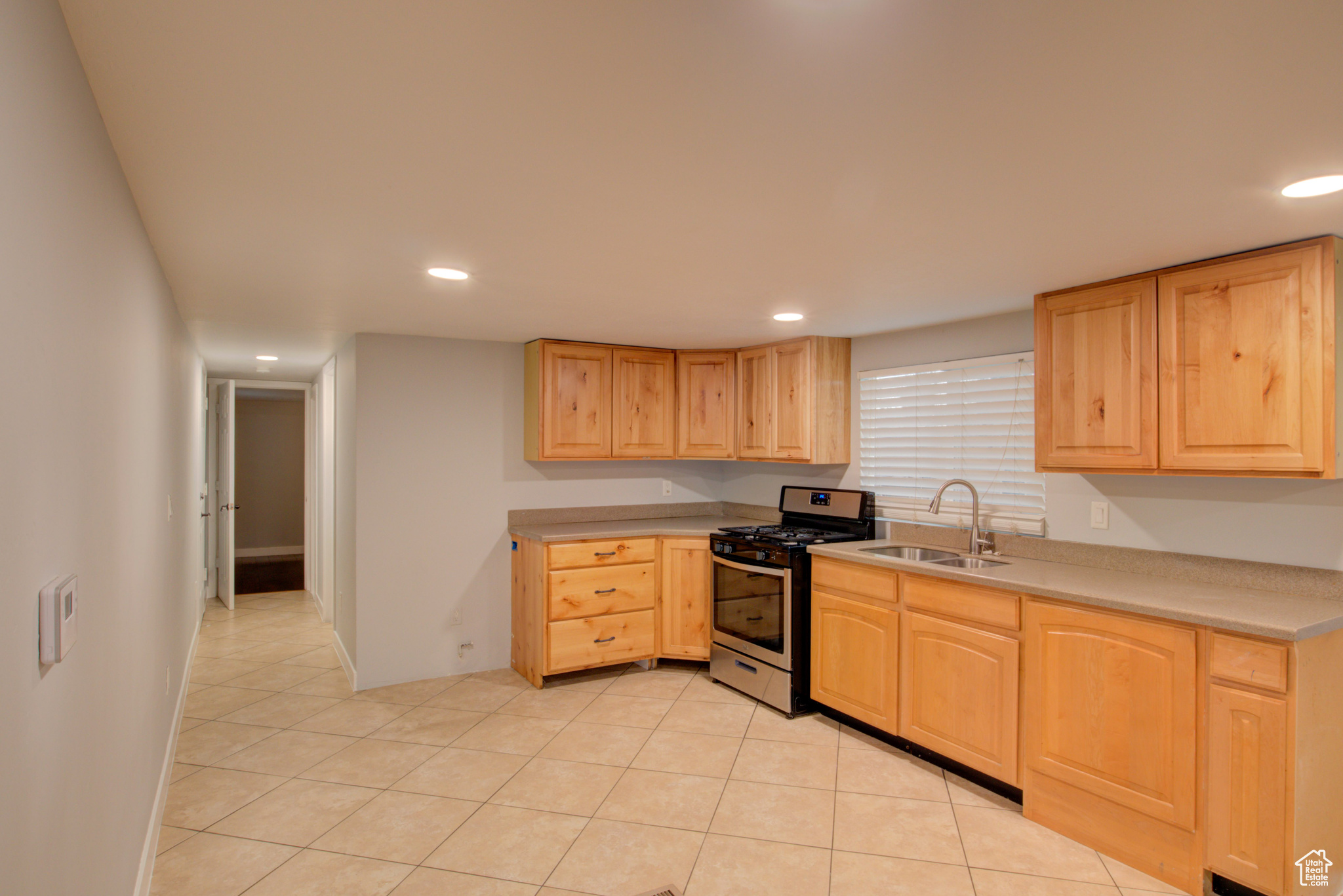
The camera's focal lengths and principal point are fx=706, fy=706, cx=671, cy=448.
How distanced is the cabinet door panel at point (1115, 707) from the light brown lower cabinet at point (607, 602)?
2098 mm

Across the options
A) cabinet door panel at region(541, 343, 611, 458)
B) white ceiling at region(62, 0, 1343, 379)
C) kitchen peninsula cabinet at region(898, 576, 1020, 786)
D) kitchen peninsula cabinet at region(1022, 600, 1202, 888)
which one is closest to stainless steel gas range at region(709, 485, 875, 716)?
kitchen peninsula cabinet at region(898, 576, 1020, 786)

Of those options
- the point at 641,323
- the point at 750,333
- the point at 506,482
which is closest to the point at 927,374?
the point at 750,333

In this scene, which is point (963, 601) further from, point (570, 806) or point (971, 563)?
point (570, 806)

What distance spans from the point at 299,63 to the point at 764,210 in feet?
3.91

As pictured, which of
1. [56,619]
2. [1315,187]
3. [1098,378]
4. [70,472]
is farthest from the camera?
[1098,378]

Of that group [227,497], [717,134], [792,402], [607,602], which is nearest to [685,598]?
[607,602]

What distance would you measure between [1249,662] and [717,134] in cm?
216

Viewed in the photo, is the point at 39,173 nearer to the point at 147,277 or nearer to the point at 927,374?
the point at 147,277

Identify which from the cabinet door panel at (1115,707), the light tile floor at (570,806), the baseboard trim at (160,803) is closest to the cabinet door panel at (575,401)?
the light tile floor at (570,806)

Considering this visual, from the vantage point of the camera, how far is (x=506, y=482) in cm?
459

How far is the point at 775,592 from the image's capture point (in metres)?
3.81

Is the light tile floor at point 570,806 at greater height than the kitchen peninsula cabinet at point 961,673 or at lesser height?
lesser

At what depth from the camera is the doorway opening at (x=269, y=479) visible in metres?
9.10

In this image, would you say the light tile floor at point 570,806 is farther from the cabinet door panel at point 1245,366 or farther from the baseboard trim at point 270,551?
the baseboard trim at point 270,551
